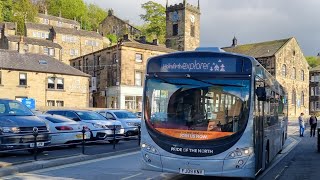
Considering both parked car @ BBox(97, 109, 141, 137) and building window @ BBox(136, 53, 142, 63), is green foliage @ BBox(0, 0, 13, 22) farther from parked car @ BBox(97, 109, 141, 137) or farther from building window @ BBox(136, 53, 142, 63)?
parked car @ BBox(97, 109, 141, 137)

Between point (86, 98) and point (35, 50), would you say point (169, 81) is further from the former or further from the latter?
point (35, 50)

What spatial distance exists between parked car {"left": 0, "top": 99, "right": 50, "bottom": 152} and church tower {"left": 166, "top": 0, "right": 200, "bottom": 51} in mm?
71725

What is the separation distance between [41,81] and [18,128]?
119ft

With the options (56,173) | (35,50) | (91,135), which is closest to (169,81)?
(56,173)

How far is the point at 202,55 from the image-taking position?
34.6 feet

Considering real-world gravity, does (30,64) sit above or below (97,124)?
above

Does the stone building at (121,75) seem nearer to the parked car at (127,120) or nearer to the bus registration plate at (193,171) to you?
the parked car at (127,120)

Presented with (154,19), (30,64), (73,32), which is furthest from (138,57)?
(154,19)

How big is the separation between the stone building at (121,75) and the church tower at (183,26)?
22.3 metres

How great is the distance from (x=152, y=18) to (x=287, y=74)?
137 ft

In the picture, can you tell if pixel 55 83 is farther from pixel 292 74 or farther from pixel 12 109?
pixel 292 74

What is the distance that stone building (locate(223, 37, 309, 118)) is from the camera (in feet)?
Result: 253

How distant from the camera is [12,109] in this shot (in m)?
14.9

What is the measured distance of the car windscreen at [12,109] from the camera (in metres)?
14.5
